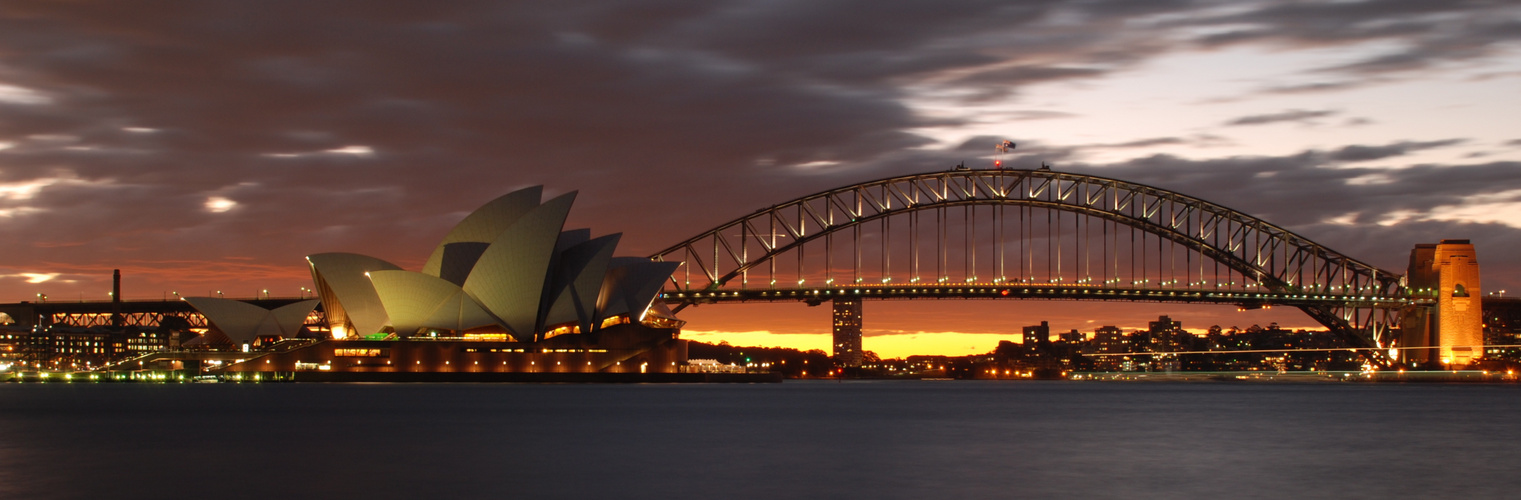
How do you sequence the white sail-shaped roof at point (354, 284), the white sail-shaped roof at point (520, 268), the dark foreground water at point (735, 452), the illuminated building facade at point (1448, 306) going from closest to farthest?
the dark foreground water at point (735, 452) → the white sail-shaped roof at point (520, 268) → the white sail-shaped roof at point (354, 284) → the illuminated building facade at point (1448, 306)

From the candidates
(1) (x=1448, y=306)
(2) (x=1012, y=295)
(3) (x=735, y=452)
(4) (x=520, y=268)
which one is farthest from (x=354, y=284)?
(1) (x=1448, y=306)

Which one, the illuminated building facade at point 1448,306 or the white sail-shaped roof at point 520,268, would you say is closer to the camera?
the white sail-shaped roof at point 520,268

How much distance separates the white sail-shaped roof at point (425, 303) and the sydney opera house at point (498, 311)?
9cm

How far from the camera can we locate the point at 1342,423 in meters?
49.8

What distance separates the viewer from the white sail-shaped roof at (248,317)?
110 metres

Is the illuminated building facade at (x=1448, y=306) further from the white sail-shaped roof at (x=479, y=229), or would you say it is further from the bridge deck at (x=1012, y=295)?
the white sail-shaped roof at (x=479, y=229)

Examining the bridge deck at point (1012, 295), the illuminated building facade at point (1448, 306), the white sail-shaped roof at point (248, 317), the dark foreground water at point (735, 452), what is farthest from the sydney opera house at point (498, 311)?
the illuminated building facade at point (1448, 306)

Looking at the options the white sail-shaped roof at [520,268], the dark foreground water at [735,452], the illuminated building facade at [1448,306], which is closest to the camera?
the dark foreground water at [735,452]

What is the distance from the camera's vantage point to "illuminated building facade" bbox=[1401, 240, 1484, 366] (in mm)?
104500

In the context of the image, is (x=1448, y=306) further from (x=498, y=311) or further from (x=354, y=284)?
(x=354, y=284)

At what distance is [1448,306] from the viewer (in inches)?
4112

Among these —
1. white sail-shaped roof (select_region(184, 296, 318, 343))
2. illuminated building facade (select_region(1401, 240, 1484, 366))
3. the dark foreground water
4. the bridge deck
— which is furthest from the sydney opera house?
illuminated building facade (select_region(1401, 240, 1484, 366))

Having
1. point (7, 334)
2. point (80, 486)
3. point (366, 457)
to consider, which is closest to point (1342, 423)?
point (366, 457)

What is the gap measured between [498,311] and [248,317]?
1339 inches
